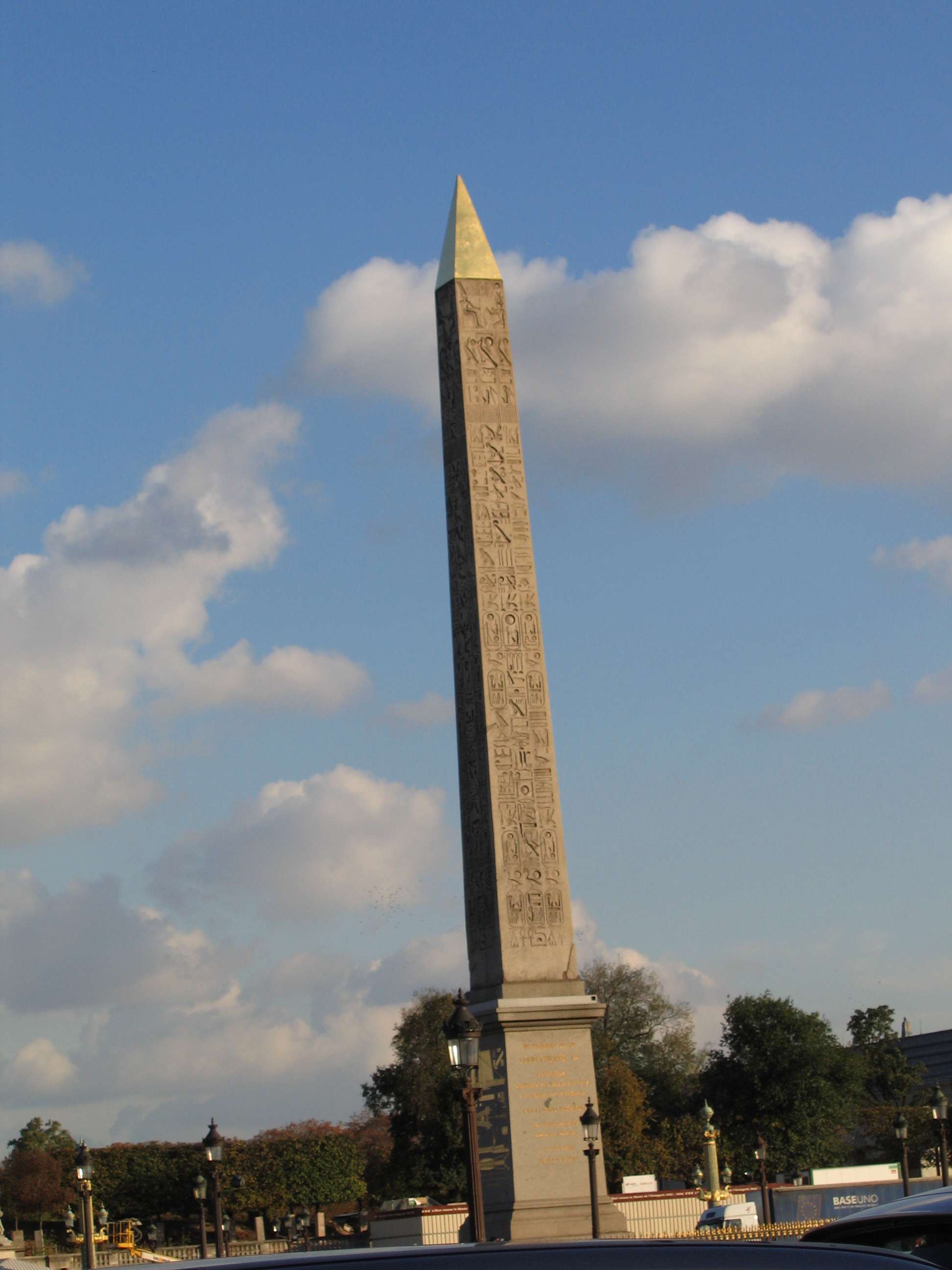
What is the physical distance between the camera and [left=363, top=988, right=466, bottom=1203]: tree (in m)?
58.0

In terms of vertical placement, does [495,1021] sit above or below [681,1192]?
above

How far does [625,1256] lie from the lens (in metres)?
2.71

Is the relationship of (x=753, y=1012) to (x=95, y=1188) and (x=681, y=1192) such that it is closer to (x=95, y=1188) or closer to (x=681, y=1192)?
(x=681, y=1192)

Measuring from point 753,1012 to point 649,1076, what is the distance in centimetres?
901

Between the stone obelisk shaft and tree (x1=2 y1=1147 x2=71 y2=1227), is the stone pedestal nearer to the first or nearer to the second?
the stone obelisk shaft

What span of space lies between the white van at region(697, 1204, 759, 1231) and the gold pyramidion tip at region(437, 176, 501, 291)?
19.8 meters

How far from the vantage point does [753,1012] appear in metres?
64.8

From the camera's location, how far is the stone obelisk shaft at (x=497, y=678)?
22656mm

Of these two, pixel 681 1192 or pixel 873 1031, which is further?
pixel 873 1031

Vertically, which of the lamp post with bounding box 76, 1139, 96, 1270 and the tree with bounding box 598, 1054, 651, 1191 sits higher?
the lamp post with bounding box 76, 1139, 96, 1270

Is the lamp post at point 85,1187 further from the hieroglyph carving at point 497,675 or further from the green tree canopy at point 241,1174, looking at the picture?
the green tree canopy at point 241,1174

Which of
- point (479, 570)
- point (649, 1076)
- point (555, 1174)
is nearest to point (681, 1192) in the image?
point (555, 1174)

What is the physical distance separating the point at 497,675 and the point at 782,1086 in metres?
45.0

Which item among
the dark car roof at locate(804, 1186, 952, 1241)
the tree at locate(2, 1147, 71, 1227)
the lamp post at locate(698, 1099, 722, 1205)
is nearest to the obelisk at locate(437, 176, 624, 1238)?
the dark car roof at locate(804, 1186, 952, 1241)
